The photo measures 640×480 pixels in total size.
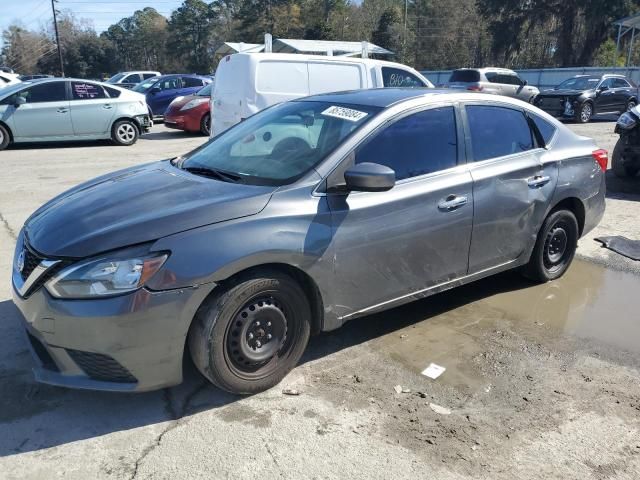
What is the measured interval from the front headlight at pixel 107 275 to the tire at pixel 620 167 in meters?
8.01

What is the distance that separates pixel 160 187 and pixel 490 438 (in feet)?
7.76

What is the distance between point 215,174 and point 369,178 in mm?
1055

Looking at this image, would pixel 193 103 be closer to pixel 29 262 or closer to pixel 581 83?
pixel 29 262

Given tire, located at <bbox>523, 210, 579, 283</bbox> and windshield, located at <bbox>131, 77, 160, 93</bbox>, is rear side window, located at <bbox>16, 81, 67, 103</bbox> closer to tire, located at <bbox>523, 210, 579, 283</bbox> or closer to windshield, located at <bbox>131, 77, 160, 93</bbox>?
windshield, located at <bbox>131, 77, 160, 93</bbox>

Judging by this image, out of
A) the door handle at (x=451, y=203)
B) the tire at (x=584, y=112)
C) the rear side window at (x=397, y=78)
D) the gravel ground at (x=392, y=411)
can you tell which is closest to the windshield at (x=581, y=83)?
the tire at (x=584, y=112)

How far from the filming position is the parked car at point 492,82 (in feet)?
66.3

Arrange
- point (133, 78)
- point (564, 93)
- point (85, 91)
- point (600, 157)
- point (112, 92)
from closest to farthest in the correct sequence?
point (600, 157) → point (85, 91) → point (112, 92) → point (564, 93) → point (133, 78)

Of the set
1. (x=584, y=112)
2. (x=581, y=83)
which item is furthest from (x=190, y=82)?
(x=581, y=83)

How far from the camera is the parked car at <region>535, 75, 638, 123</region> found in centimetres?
1948

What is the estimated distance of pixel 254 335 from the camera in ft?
10.5

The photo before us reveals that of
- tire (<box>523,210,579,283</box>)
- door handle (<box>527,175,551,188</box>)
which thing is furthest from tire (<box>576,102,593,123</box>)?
door handle (<box>527,175,551,188</box>)

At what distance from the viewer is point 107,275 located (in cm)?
279

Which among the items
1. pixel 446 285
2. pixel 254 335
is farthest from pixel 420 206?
pixel 254 335

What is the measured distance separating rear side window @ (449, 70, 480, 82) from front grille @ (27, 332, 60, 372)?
19.6 metres
